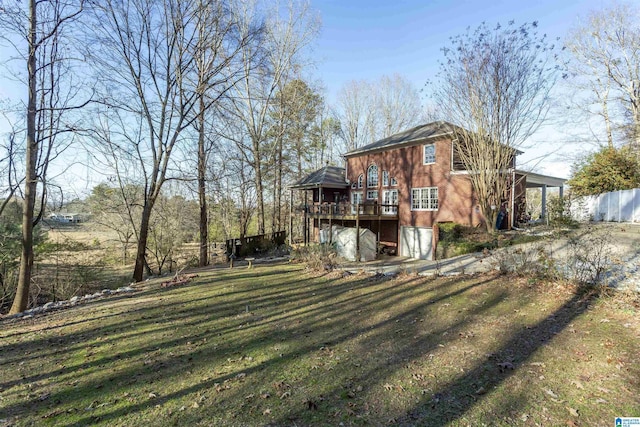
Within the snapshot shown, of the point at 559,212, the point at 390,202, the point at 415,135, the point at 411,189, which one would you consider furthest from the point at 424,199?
the point at 559,212

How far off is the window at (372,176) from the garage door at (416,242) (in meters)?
3.96

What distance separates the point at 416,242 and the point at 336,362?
14.3 metres

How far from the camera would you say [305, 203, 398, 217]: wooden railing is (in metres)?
17.3

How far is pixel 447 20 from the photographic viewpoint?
13852 millimetres

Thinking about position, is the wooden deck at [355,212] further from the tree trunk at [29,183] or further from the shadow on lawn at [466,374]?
the tree trunk at [29,183]

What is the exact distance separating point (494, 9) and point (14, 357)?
1817 cm

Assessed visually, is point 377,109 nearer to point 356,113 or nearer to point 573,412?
point 356,113

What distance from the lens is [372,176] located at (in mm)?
20578

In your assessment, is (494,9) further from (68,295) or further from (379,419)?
(68,295)

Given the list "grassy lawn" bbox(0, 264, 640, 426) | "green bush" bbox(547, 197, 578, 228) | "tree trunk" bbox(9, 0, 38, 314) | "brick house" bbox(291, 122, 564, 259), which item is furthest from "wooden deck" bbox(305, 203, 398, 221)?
"tree trunk" bbox(9, 0, 38, 314)

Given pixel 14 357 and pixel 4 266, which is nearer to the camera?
pixel 14 357

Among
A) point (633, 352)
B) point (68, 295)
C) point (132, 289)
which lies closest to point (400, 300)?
point (633, 352)

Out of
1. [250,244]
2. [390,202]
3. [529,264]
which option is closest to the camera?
[529,264]

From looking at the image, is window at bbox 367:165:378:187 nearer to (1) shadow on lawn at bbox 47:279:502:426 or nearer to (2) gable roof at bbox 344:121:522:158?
(2) gable roof at bbox 344:121:522:158
